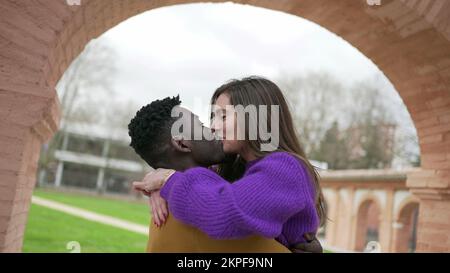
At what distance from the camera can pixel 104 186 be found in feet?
127

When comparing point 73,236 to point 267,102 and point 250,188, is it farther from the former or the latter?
point 250,188

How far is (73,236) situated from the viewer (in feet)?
39.7

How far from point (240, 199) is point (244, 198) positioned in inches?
0.5

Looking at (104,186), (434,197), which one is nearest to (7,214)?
(434,197)

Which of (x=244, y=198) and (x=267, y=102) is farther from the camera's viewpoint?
(x=267, y=102)

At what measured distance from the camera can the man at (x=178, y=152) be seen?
164 cm

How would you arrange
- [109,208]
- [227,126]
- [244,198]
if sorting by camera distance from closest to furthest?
[244,198] < [227,126] < [109,208]

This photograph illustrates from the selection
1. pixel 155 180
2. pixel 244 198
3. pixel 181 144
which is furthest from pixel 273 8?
pixel 244 198

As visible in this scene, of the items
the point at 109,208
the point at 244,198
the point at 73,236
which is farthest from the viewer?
the point at 109,208

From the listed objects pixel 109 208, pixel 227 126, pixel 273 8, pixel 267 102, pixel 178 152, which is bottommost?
pixel 109 208

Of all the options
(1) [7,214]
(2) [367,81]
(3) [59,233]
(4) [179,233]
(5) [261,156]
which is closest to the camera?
(4) [179,233]

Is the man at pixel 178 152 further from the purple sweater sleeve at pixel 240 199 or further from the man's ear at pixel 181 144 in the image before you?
the purple sweater sleeve at pixel 240 199
